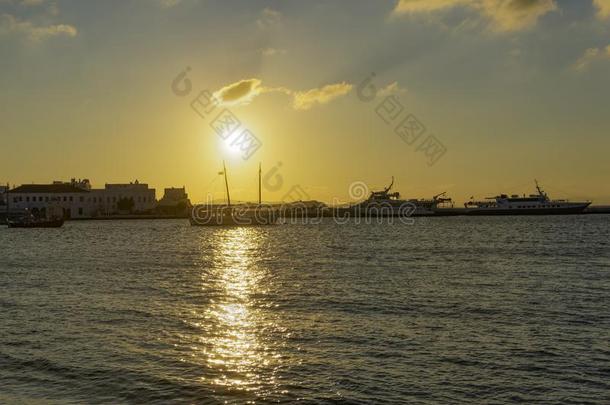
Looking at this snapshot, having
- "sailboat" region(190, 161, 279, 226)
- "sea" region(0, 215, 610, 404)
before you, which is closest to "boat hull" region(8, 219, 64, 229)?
"sailboat" region(190, 161, 279, 226)

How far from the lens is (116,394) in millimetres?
17203

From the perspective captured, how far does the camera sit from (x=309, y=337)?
78.3ft

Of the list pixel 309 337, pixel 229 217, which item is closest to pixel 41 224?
pixel 229 217

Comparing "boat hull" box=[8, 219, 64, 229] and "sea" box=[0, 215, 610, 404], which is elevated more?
"boat hull" box=[8, 219, 64, 229]

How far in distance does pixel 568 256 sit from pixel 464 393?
156 feet

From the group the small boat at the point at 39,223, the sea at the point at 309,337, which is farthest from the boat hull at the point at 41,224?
the sea at the point at 309,337

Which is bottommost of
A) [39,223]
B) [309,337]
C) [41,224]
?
[309,337]

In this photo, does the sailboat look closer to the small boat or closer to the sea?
the small boat

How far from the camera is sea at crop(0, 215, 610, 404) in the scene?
57.2 ft

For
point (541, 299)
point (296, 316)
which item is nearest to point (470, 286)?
Result: point (541, 299)

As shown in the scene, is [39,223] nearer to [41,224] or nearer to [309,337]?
[41,224]

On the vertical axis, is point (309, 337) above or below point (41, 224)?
below

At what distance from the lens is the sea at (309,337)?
17.4 meters

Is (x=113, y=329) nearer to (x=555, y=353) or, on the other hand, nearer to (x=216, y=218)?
(x=555, y=353)
